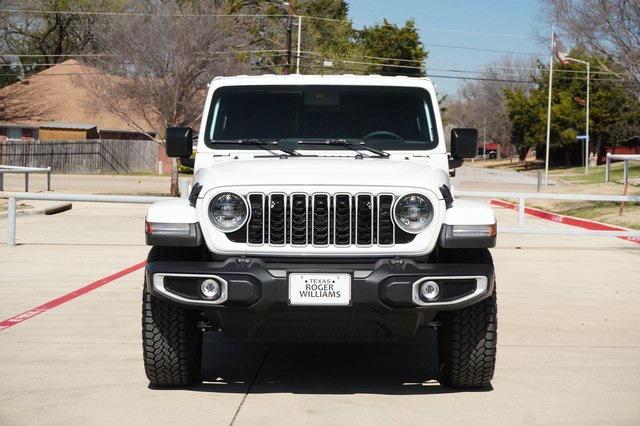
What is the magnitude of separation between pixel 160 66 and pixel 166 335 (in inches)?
1194

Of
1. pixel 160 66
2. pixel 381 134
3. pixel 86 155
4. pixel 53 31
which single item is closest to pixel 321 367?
pixel 381 134

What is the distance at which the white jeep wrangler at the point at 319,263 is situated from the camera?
235 inches

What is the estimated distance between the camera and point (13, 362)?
7.38m

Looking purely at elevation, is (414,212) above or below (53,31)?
below

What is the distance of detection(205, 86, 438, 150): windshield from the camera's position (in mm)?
7609

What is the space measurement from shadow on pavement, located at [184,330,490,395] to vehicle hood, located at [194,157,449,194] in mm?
1285

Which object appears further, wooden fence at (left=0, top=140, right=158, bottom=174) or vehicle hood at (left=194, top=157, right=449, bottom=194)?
wooden fence at (left=0, top=140, right=158, bottom=174)

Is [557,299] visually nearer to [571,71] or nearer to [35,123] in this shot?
[35,123]

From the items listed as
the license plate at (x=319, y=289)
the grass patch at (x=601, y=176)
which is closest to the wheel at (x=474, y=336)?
the license plate at (x=319, y=289)

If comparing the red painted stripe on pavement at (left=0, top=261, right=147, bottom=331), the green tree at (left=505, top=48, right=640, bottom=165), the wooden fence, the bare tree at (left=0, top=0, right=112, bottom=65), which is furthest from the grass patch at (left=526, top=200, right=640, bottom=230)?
the bare tree at (left=0, top=0, right=112, bottom=65)

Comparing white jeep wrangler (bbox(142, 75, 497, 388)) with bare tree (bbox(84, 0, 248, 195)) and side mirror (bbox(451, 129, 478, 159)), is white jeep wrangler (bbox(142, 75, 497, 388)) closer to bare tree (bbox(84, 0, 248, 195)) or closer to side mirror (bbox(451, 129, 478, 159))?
side mirror (bbox(451, 129, 478, 159))

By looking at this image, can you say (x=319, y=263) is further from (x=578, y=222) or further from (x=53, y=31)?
(x=53, y=31)

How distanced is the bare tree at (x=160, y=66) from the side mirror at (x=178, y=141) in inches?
1118

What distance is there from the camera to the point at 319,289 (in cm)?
597
